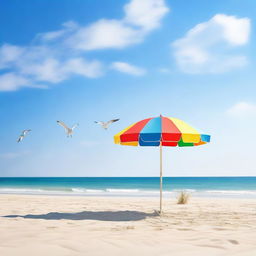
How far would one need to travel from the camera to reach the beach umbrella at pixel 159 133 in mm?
6512

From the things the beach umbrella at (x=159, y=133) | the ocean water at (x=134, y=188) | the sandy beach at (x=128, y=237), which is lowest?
the ocean water at (x=134, y=188)

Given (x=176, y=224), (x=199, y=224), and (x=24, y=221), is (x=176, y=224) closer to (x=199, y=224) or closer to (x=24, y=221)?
(x=199, y=224)

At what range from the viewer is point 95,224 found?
19.1ft

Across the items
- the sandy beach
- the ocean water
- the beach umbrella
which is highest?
the beach umbrella

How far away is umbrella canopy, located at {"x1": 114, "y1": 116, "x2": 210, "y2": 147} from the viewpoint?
6.51 m

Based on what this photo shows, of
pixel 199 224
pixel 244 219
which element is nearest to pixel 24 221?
pixel 199 224

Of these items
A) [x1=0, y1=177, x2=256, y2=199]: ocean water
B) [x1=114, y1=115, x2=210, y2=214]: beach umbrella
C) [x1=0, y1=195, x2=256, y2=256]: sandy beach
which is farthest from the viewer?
[x1=0, y1=177, x2=256, y2=199]: ocean water

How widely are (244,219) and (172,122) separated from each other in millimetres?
2445

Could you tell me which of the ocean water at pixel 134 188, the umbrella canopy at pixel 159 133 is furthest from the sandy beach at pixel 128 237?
the ocean water at pixel 134 188

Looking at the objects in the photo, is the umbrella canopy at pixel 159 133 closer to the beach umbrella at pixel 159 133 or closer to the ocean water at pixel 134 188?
the beach umbrella at pixel 159 133

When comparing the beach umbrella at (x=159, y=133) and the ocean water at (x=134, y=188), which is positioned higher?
the beach umbrella at (x=159, y=133)

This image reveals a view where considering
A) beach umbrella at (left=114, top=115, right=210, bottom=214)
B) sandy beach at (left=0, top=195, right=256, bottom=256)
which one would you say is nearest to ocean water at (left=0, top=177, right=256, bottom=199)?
beach umbrella at (left=114, top=115, right=210, bottom=214)

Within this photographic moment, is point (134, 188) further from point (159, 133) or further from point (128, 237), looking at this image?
point (128, 237)

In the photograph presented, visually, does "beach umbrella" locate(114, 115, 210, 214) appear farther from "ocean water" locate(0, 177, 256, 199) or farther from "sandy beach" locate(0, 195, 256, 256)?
"ocean water" locate(0, 177, 256, 199)
